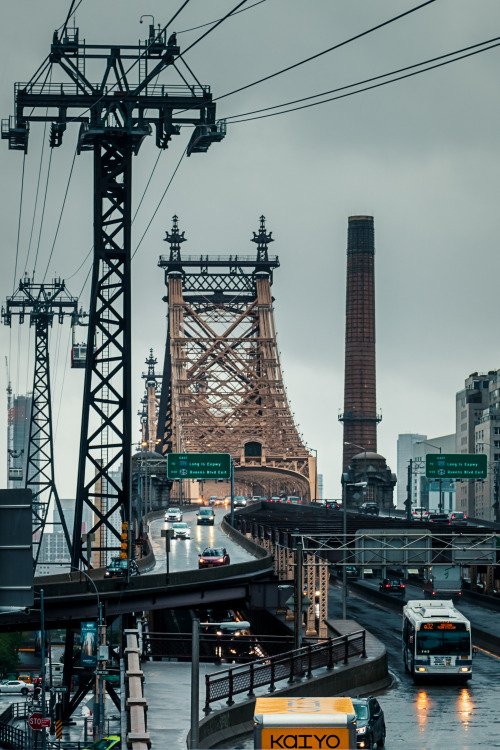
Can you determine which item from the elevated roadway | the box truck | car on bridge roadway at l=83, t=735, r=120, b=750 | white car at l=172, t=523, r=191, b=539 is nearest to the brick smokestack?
white car at l=172, t=523, r=191, b=539

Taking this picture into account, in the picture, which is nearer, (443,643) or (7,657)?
(443,643)

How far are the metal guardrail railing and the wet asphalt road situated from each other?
1625mm

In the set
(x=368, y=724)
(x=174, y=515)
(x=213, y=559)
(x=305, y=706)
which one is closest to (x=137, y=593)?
(x=213, y=559)

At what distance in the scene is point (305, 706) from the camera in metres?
17.7

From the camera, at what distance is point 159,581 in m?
57.7

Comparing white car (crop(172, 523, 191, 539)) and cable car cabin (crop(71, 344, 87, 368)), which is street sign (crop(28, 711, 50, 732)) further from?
cable car cabin (crop(71, 344, 87, 368))

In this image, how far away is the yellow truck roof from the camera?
56.1 feet

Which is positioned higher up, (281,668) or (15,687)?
(281,668)

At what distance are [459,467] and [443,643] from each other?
259 feet

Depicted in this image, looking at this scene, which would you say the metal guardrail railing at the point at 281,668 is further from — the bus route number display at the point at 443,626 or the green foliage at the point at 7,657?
the green foliage at the point at 7,657

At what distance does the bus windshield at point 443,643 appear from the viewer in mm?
47156

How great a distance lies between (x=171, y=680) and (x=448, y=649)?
10.5 m

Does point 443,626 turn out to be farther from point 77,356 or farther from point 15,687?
point 77,356

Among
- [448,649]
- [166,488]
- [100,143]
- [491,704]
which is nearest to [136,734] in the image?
[491,704]
